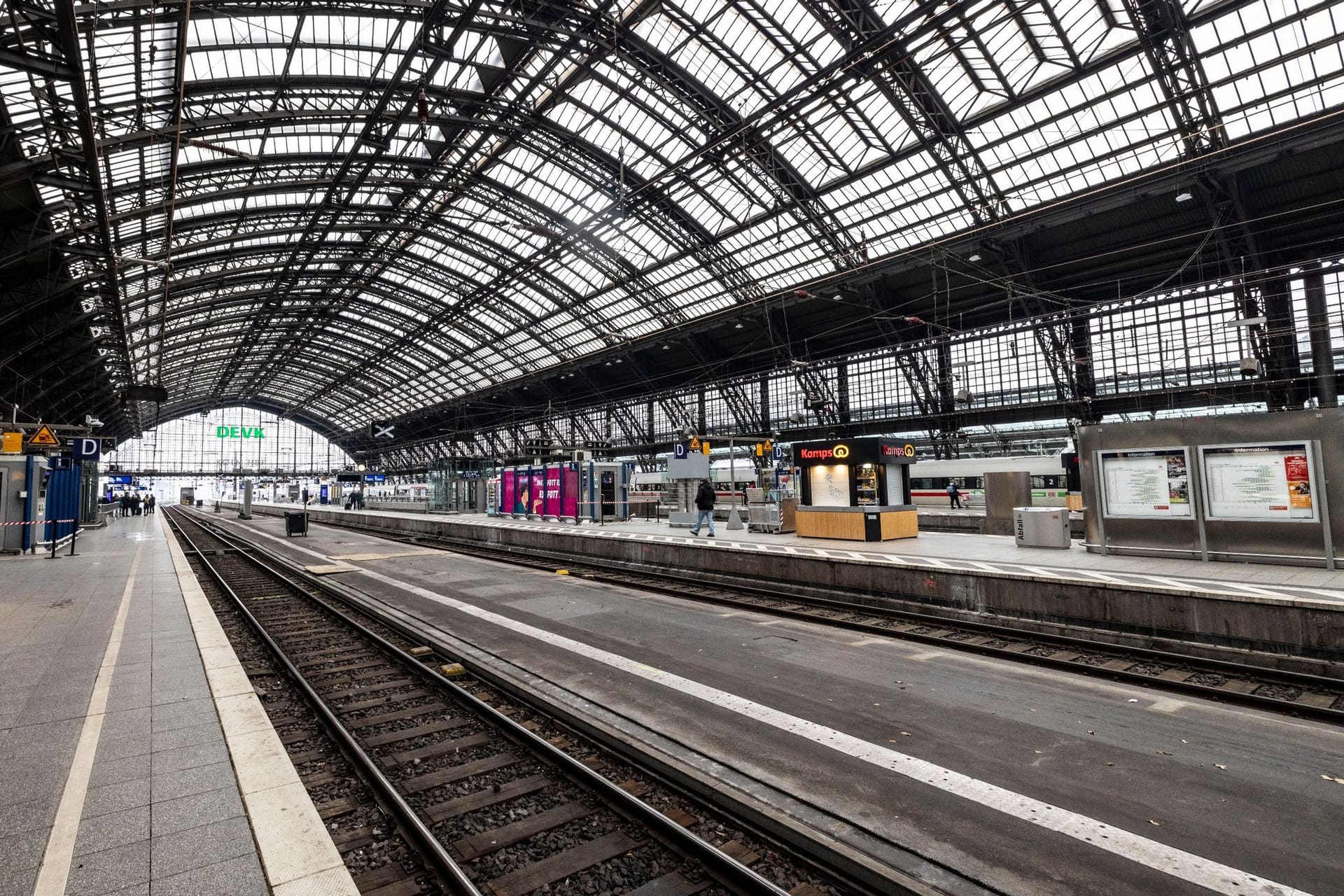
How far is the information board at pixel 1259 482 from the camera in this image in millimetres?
10859

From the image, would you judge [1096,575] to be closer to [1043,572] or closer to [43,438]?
[1043,572]

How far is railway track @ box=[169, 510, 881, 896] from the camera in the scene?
366 centimetres

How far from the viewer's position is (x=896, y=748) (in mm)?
5309

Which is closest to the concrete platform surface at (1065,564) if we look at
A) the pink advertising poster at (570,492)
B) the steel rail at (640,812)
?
the steel rail at (640,812)

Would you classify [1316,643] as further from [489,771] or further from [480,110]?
[480,110]

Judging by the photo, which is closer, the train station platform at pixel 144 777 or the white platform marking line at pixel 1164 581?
the train station platform at pixel 144 777

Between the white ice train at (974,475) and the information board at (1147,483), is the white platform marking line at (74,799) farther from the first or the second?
the white ice train at (974,475)

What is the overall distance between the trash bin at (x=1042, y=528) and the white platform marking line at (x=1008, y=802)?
40.2 ft

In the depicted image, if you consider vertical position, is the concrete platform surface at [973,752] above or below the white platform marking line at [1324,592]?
below

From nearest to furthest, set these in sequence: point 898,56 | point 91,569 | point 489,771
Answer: point 489,771 → point 91,569 → point 898,56

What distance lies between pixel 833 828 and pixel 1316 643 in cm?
786

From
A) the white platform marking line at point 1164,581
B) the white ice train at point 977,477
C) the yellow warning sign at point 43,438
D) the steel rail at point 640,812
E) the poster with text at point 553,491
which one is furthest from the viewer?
the poster with text at point 553,491

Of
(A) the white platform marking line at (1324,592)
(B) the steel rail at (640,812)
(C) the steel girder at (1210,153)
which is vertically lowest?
(B) the steel rail at (640,812)

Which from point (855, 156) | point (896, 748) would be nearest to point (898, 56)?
point (855, 156)
